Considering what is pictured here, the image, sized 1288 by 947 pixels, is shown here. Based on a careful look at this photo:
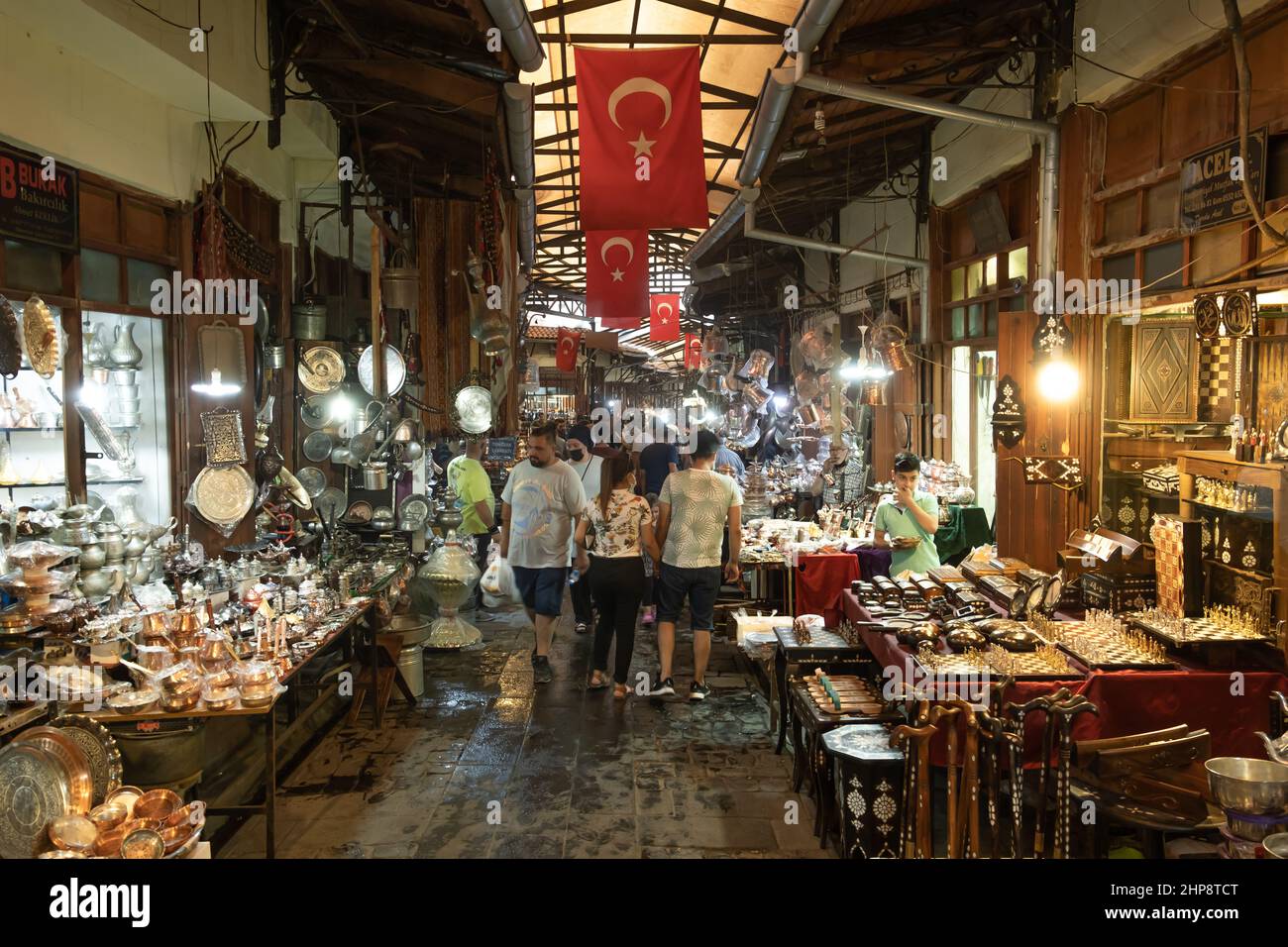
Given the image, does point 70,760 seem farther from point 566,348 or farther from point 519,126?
point 566,348

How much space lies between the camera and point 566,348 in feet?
65.1

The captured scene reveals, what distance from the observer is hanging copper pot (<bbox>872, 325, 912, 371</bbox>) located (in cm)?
930

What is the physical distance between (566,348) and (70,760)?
1714cm

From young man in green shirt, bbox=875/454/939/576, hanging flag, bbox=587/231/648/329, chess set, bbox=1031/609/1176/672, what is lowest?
chess set, bbox=1031/609/1176/672

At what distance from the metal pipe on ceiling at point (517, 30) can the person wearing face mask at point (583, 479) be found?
3239mm

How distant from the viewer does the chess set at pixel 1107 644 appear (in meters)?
3.98

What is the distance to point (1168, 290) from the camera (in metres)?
5.12

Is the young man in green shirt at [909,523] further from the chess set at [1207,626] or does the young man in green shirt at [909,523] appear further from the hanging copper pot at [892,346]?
the hanging copper pot at [892,346]

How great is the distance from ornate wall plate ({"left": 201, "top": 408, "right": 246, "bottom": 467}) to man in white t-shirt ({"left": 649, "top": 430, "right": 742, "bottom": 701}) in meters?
3.06

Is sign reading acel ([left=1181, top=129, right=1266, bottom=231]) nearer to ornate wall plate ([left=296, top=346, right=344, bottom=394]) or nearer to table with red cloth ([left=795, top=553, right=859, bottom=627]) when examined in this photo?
table with red cloth ([left=795, top=553, right=859, bottom=627])

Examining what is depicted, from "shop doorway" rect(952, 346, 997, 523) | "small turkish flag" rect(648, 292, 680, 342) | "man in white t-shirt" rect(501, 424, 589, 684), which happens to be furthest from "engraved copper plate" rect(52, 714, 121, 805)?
"small turkish flag" rect(648, 292, 680, 342)

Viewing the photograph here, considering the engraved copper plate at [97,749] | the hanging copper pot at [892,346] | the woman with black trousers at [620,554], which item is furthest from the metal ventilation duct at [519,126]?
the engraved copper plate at [97,749]

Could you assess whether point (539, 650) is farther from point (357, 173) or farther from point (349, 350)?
point (357, 173)
